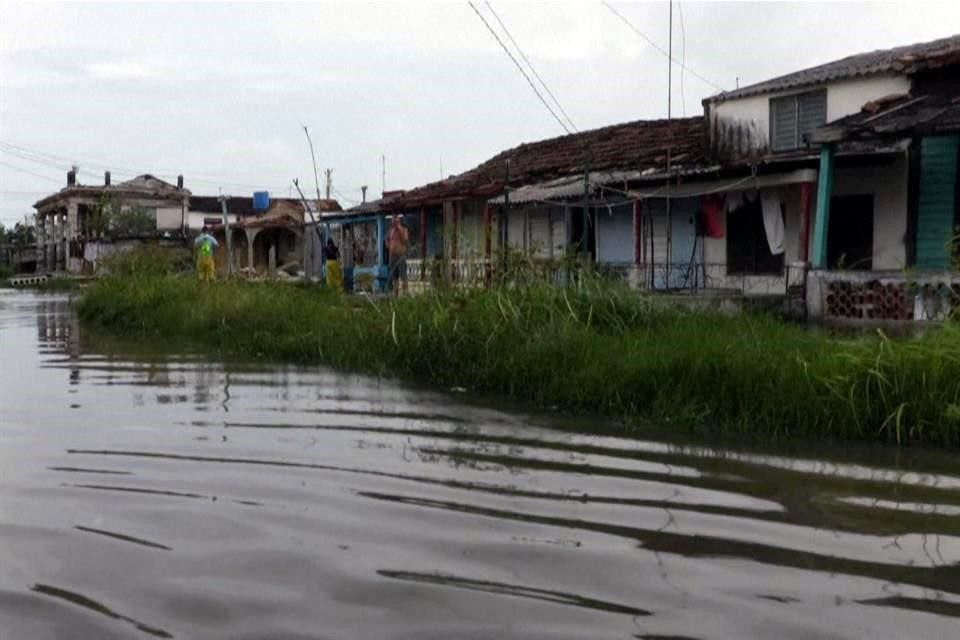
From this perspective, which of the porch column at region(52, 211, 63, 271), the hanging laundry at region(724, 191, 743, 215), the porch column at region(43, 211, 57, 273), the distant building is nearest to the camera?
the hanging laundry at region(724, 191, 743, 215)

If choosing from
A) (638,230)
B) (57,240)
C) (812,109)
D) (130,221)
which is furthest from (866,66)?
(57,240)

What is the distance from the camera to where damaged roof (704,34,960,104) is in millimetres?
15242

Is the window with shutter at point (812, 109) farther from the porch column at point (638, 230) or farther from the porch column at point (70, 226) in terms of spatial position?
the porch column at point (70, 226)

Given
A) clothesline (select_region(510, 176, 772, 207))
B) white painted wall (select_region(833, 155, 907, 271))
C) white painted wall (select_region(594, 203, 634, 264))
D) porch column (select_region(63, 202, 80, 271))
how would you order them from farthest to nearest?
porch column (select_region(63, 202, 80, 271)) → white painted wall (select_region(594, 203, 634, 264)) → clothesline (select_region(510, 176, 772, 207)) → white painted wall (select_region(833, 155, 907, 271))

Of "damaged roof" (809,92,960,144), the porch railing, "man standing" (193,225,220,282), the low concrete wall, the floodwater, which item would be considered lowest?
the floodwater

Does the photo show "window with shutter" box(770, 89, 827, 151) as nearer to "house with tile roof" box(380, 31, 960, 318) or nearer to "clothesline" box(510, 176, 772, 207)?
"house with tile roof" box(380, 31, 960, 318)

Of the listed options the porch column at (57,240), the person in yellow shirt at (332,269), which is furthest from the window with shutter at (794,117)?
the porch column at (57,240)

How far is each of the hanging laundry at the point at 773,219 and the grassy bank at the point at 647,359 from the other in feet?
19.2

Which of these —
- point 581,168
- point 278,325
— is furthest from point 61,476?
point 581,168

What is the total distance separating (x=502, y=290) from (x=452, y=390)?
1.44 metres

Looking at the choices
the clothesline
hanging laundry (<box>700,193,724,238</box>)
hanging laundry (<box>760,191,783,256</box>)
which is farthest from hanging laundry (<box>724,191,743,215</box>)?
hanging laundry (<box>760,191,783,256</box>)

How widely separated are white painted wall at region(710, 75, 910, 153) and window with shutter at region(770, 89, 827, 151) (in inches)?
4.0

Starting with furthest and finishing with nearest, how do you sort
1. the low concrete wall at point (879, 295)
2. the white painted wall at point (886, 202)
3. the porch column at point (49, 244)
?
the porch column at point (49, 244), the white painted wall at point (886, 202), the low concrete wall at point (879, 295)

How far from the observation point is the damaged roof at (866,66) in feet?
50.0
